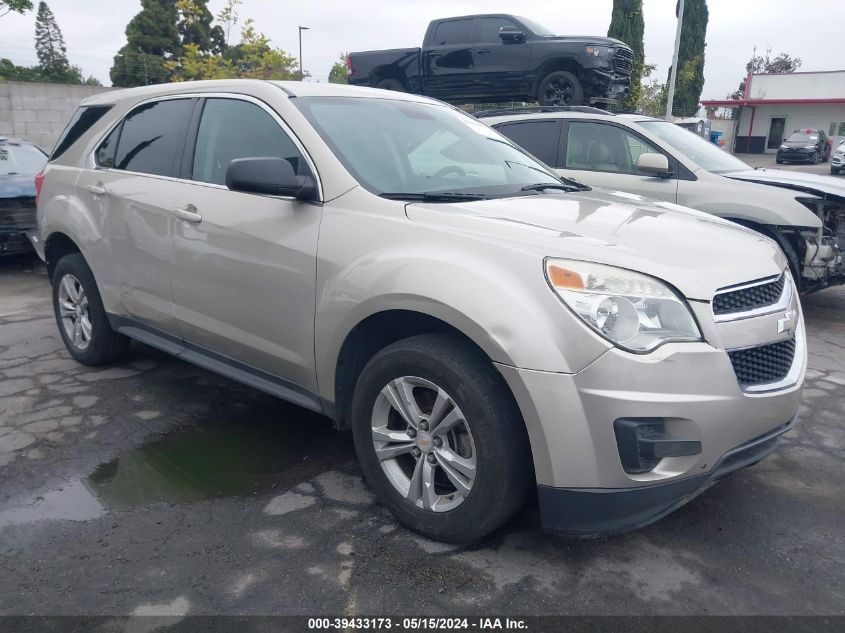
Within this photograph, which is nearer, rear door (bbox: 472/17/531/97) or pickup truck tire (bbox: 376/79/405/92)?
rear door (bbox: 472/17/531/97)

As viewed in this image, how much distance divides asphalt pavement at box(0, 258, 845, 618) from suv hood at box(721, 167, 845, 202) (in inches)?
93.8

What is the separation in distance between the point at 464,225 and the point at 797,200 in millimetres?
4307

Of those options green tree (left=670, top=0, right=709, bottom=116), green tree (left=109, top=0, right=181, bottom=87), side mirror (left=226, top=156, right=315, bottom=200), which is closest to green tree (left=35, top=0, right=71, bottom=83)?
green tree (left=109, top=0, right=181, bottom=87)

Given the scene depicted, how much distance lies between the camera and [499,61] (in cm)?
→ 1062

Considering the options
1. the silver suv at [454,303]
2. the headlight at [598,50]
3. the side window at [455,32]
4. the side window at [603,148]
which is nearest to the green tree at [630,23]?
the side window at [455,32]

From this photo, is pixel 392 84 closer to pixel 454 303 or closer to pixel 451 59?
pixel 451 59

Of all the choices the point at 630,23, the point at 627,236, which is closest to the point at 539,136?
the point at 627,236

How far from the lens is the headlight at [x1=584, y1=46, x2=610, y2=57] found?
982 centimetres

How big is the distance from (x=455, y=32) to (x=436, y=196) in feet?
29.0

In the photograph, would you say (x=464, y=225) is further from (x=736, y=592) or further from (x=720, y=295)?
(x=736, y=592)

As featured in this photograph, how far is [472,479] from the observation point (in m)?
2.59

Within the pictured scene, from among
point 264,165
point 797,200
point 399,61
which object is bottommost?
point 797,200

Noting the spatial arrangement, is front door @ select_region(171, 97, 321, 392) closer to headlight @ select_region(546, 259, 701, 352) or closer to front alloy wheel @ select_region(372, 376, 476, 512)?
front alloy wheel @ select_region(372, 376, 476, 512)

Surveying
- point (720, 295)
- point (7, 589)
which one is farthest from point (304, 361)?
point (720, 295)
